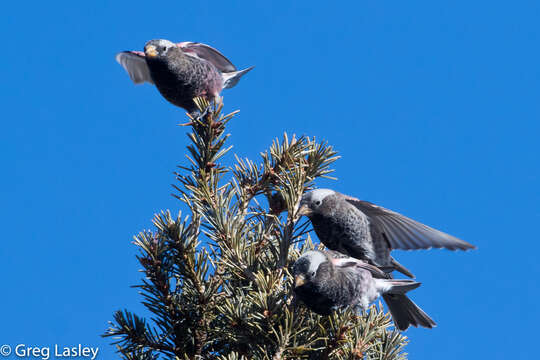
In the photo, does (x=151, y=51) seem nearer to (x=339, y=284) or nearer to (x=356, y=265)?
(x=356, y=265)

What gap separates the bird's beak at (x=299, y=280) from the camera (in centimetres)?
245

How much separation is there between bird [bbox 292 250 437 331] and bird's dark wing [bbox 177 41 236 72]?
2145 millimetres

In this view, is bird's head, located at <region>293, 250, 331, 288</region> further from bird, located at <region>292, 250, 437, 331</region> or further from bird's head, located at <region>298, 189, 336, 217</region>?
bird's head, located at <region>298, 189, 336, 217</region>

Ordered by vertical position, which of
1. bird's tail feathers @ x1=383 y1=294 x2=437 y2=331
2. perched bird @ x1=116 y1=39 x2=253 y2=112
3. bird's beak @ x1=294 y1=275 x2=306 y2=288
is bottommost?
bird's beak @ x1=294 y1=275 x2=306 y2=288

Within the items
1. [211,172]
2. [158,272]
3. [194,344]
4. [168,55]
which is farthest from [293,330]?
[168,55]

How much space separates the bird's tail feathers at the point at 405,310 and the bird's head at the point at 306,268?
1.13 m

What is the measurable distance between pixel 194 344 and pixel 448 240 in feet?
5.32

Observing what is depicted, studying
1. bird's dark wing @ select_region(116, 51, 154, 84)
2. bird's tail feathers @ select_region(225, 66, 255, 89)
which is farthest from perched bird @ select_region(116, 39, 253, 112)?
bird's dark wing @ select_region(116, 51, 154, 84)

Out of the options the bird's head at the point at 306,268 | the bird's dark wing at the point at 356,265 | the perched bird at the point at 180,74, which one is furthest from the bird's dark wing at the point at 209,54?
the bird's head at the point at 306,268

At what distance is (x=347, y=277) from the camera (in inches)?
109

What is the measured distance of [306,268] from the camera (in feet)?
8.27

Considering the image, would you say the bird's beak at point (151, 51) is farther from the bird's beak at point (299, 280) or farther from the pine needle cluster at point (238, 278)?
the bird's beak at point (299, 280)

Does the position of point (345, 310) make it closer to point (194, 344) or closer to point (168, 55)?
point (194, 344)

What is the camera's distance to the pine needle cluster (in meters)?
2.55
